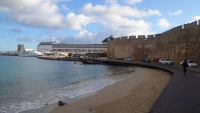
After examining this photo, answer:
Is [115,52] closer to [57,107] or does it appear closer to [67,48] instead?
[57,107]

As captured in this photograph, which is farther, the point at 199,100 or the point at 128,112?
the point at 128,112

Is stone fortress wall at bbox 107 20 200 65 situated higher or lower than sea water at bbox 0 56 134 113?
higher

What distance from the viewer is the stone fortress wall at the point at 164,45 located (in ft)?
63.3

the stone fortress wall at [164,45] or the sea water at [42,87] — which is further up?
the stone fortress wall at [164,45]

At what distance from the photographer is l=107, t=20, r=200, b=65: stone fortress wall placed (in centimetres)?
1930

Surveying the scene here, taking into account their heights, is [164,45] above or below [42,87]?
above

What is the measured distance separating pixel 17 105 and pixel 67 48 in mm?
107523

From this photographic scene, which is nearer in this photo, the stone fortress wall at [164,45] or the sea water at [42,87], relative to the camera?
the sea water at [42,87]

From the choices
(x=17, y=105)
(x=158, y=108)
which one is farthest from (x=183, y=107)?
(x=17, y=105)

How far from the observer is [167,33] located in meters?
27.4

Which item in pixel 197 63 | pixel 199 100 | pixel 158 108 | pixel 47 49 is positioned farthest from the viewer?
pixel 47 49

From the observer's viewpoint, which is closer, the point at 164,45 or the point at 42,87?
the point at 42,87

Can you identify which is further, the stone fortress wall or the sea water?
the stone fortress wall

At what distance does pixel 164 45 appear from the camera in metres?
28.8
